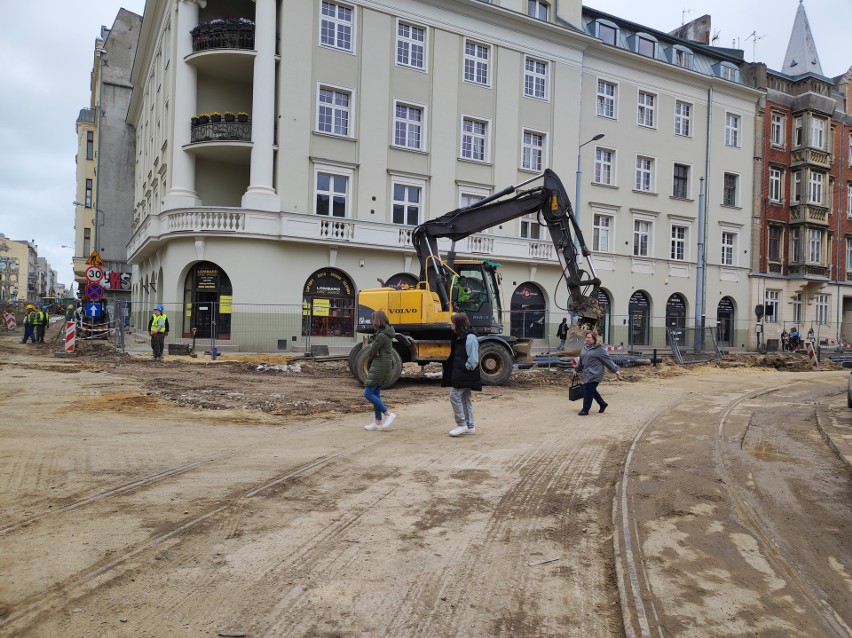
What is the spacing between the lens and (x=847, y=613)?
3.89 meters

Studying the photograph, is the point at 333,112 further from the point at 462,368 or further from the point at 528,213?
the point at 462,368

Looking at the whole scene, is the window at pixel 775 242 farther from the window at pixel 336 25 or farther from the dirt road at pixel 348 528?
the dirt road at pixel 348 528

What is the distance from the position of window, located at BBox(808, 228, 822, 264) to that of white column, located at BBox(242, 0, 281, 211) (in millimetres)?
33866

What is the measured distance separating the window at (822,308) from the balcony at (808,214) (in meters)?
4.78

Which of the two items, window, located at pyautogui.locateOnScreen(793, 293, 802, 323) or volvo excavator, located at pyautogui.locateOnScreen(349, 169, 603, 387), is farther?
window, located at pyautogui.locateOnScreen(793, 293, 802, 323)

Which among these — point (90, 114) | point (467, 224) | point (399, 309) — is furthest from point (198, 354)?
point (90, 114)

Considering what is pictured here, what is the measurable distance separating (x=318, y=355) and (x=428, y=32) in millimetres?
15538

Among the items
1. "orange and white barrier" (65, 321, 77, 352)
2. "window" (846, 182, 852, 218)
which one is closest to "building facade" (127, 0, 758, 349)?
"orange and white barrier" (65, 321, 77, 352)

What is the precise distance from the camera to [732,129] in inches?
1507

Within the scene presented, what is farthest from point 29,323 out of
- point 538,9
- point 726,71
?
point 726,71

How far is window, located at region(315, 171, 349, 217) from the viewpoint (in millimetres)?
26078

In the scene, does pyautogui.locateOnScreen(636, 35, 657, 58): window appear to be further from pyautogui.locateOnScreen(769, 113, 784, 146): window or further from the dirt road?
the dirt road

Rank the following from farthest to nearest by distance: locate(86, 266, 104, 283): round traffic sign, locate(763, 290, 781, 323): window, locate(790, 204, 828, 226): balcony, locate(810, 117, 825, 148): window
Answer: locate(810, 117, 825, 148): window, locate(790, 204, 828, 226): balcony, locate(763, 290, 781, 323): window, locate(86, 266, 104, 283): round traffic sign

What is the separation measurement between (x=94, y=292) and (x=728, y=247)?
33.5 meters
